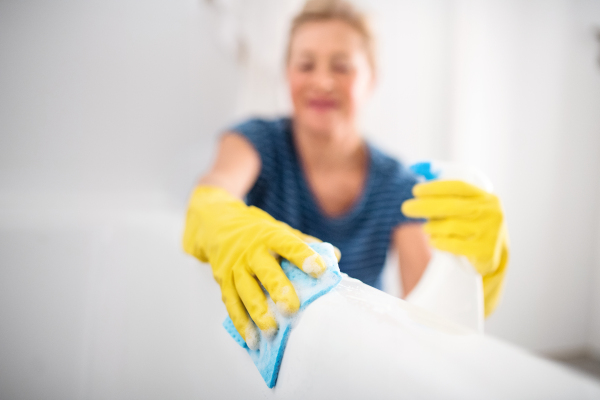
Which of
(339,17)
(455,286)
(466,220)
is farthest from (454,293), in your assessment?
(339,17)

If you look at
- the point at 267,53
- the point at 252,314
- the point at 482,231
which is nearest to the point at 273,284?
the point at 252,314

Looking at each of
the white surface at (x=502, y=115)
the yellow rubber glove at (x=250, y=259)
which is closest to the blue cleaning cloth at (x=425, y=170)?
the yellow rubber glove at (x=250, y=259)

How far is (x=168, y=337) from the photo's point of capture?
21.8 inches

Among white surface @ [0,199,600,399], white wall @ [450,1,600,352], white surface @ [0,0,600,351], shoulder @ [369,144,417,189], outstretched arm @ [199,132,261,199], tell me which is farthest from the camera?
white wall @ [450,1,600,352]

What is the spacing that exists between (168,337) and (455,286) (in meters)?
0.41

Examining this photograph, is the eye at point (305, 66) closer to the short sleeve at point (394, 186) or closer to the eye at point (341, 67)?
the eye at point (341, 67)

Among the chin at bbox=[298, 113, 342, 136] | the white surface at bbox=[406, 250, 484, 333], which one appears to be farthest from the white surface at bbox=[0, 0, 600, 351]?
the white surface at bbox=[406, 250, 484, 333]

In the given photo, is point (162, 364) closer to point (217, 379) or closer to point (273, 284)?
point (217, 379)

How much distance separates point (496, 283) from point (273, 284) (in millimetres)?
437

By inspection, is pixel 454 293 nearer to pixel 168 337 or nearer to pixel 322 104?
pixel 168 337

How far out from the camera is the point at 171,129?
1.08 m

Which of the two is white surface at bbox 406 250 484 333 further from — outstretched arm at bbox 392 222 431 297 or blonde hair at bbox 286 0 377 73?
blonde hair at bbox 286 0 377 73

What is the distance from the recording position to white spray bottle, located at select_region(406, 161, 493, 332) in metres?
0.45

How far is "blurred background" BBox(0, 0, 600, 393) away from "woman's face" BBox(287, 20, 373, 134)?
311mm
